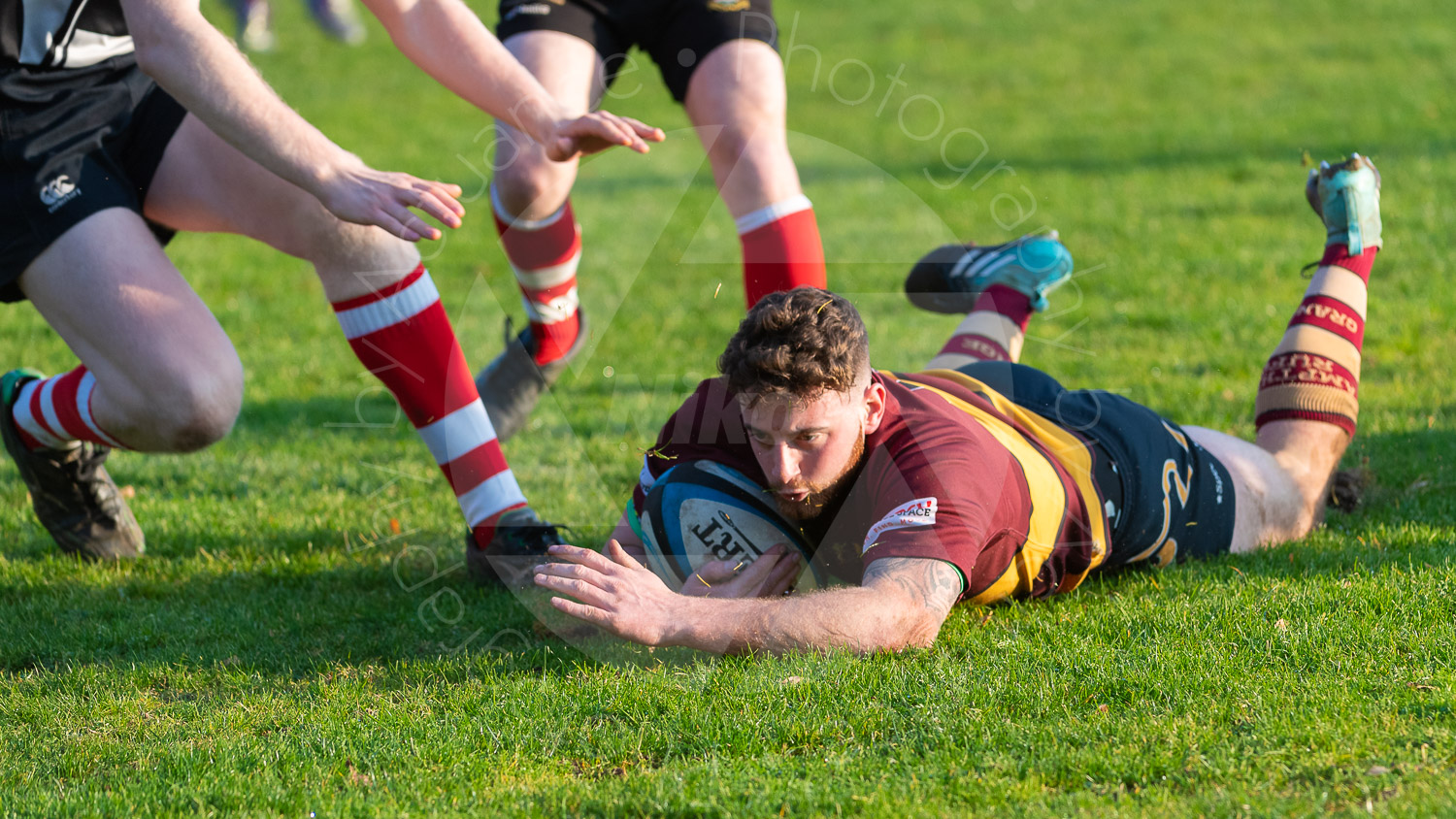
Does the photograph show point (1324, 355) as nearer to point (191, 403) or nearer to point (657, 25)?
point (657, 25)

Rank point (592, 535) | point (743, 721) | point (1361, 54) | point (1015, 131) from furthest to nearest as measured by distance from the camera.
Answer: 1. point (1361, 54)
2. point (1015, 131)
3. point (592, 535)
4. point (743, 721)

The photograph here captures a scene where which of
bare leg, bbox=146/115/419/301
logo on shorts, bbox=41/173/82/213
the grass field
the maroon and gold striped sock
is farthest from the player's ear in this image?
logo on shorts, bbox=41/173/82/213

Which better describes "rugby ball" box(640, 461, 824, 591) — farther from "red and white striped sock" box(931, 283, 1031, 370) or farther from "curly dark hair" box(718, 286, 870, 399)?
"red and white striped sock" box(931, 283, 1031, 370)

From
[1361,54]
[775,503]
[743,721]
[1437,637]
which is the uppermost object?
[1361,54]

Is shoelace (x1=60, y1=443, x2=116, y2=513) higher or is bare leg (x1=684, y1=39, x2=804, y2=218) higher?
bare leg (x1=684, y1=39, x2=804, y2=218)

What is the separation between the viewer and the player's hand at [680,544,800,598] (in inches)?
131

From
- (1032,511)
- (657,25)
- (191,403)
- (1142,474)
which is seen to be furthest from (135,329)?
(1142,474)

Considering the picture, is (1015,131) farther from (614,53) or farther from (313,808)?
(313,808)

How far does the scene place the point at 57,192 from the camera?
3.69m

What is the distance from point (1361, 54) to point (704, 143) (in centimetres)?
1191

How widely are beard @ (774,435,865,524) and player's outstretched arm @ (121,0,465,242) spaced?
1.07 m

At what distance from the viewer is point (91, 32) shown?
388cm

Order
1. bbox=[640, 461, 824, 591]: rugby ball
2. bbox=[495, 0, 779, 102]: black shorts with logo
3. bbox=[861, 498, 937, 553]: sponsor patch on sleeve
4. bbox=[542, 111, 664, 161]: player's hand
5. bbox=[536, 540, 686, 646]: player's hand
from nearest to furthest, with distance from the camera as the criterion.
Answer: bbox=[536, 540, 686, 646]: player's hand < bbox=[861, 498, 937, 553]: sponsor patch on sleeve < bbox=[640, 461, 824, 591]: rugby ball < bbox=[542, 111, 664, 161]: player's hand < bbox=[495, 0, 779, 102]: black shorts with logo

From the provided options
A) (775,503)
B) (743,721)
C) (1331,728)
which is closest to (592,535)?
(775,503)
